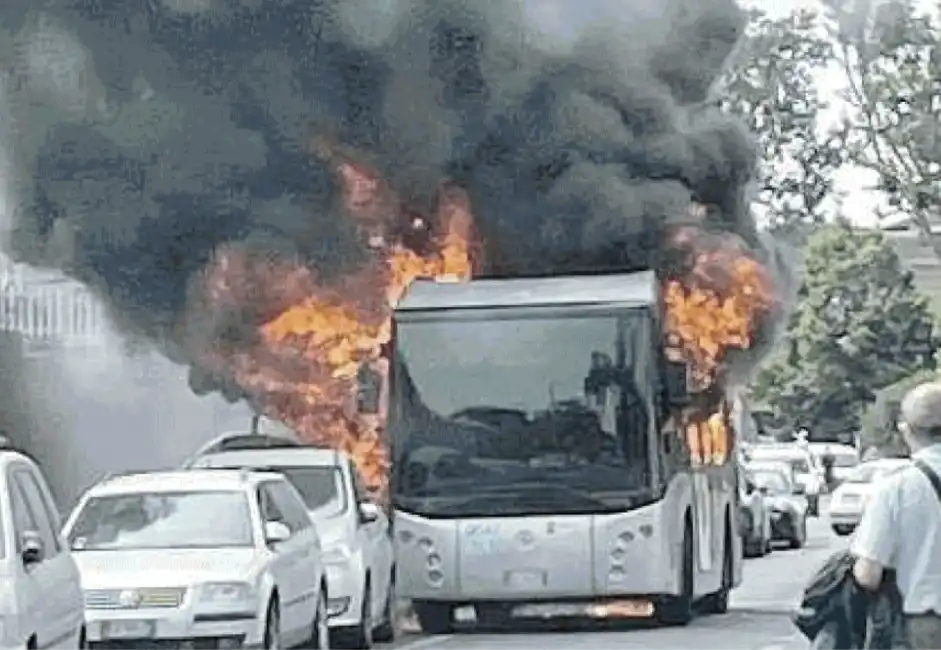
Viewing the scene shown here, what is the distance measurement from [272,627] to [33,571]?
164 inches

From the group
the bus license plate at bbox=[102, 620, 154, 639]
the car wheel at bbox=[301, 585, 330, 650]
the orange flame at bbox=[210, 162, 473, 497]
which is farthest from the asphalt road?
the bus license plate at bbox=[102, 620, 154, 639]

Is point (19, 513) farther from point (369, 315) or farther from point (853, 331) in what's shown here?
point (853, 331)

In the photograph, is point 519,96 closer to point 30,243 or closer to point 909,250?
point 30,243

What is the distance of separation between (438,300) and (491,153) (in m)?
9.37

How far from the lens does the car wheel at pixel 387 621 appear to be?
21609 mm

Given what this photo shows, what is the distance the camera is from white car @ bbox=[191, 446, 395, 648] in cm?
1983

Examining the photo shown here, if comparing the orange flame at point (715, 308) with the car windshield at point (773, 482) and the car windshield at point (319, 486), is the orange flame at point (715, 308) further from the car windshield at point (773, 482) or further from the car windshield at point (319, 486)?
the car windshield at point (773, 482)

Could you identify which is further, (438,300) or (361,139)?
(361,139)

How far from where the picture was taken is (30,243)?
1220 inches

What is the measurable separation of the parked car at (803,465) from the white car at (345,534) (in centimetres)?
2766

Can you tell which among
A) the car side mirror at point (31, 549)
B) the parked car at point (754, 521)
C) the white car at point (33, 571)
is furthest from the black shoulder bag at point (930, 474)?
the parked car at point (754, 521)

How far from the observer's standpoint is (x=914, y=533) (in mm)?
8773

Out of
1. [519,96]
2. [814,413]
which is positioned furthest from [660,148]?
[814,413]

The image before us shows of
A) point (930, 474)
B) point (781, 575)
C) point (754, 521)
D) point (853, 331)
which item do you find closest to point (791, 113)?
point (754, 521)
